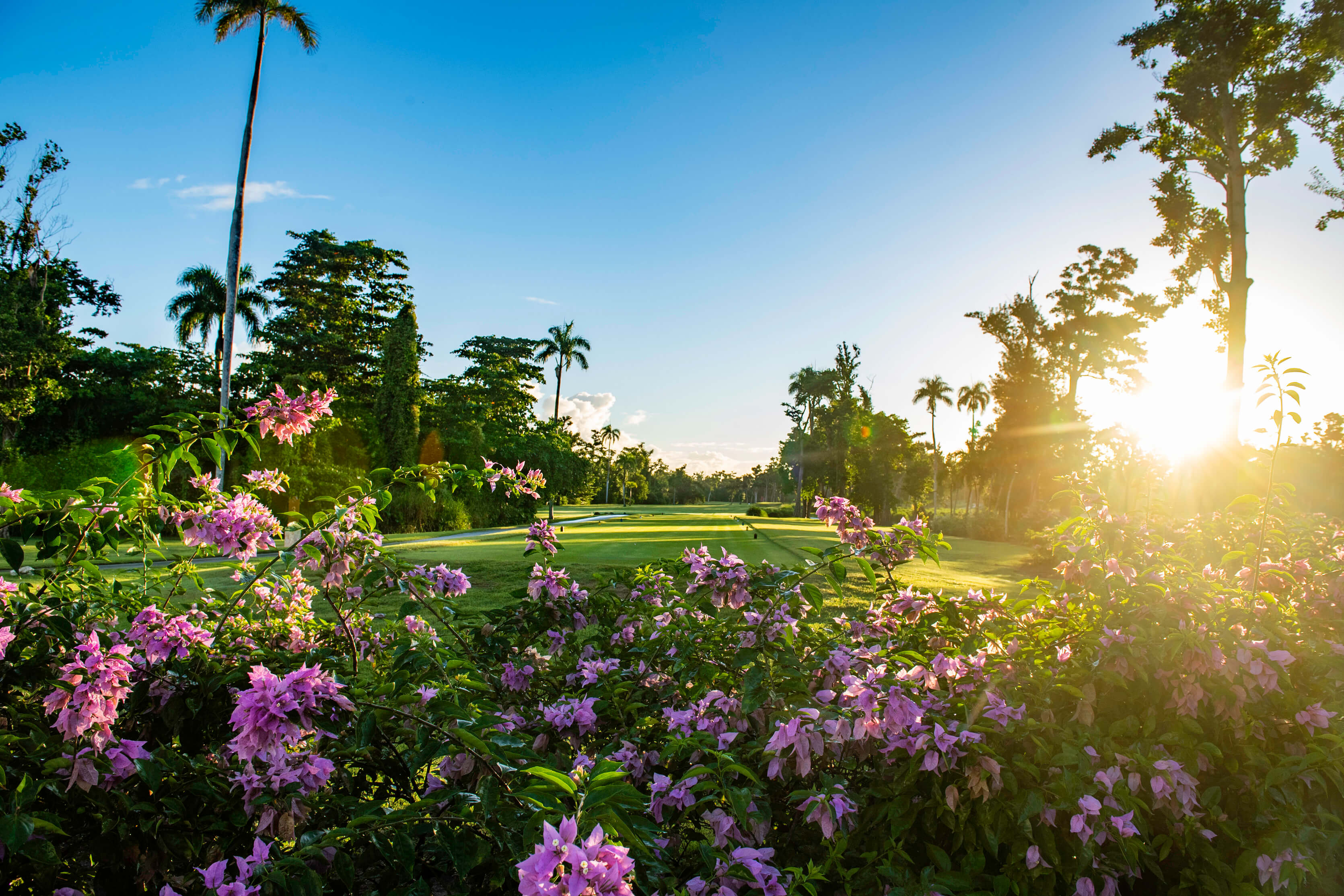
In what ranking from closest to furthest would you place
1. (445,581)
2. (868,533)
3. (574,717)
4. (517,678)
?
1. (574,717)
2. (868,533)
3. (517,678)
4. (445,581)

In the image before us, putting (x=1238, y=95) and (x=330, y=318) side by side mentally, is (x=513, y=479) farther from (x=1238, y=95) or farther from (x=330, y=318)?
(x=330, y=318)

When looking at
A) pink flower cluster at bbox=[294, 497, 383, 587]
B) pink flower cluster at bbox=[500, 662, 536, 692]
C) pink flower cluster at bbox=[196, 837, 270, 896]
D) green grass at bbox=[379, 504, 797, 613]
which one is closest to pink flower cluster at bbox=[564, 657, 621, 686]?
pink flower cluster at bbox=[500, 662, 536, 692]

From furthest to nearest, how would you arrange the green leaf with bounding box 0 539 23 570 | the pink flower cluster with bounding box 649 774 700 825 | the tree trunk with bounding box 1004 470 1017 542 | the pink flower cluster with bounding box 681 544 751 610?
the tree trunk with bounding box 1004 470 1017 542 → the pink flower cluster with bounding box 681 544 751 610 → the pink flower cluster with bounding box 649 774 700 825 → the green leaf with bounding box 0 539 23 570

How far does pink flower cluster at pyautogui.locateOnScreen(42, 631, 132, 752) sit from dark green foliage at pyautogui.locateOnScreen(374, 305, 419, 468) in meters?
25.8

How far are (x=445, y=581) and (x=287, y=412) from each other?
97 cm

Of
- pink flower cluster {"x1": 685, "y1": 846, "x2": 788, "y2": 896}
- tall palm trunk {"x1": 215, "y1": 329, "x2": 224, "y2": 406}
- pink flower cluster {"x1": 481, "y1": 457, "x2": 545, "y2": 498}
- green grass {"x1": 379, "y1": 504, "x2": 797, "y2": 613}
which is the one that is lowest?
green grass {"x1": 379, "y1": 504, "x2": 797, "y2": 613}

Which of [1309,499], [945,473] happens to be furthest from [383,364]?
[945,473]

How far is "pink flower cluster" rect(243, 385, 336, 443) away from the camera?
2277mm

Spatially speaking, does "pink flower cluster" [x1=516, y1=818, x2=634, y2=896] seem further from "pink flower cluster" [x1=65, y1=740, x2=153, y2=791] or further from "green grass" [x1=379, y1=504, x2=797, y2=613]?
"green grass" [x1=379, y1=504, x2=797, y2=613]

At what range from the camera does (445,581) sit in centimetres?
282

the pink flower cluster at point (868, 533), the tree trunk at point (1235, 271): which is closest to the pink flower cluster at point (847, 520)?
the pink flower cluster at point (868, 533)

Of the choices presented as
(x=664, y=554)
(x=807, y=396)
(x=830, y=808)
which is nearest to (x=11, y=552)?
Answer: (x=830, y=808)

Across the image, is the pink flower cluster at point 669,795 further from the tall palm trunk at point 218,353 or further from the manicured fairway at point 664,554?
the tall palm trunk at point 218,353

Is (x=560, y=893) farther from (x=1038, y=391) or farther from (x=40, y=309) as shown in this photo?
(x=1038, y=391)
